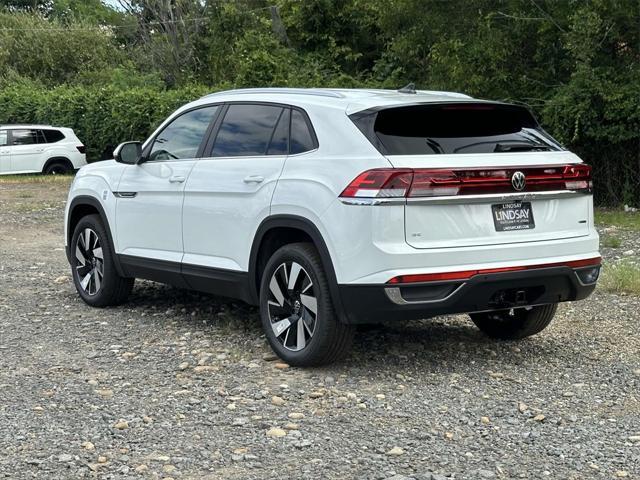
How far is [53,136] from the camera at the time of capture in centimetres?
2662

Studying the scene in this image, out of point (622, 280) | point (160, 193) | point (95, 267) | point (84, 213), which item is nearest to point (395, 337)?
point (160, 193)

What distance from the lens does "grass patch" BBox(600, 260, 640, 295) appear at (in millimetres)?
8633

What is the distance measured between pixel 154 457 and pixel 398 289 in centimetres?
173

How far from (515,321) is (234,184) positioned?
224 cm

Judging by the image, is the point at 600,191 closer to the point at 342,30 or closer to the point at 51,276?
the point at 51,276

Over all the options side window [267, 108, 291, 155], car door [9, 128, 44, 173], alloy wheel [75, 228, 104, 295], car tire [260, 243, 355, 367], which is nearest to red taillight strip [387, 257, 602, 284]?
car tire [260, 243, 355, 367]

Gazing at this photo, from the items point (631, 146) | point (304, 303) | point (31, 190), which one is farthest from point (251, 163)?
point (31, 190)

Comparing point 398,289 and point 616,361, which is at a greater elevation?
point 398,289

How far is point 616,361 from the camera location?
6.31 m

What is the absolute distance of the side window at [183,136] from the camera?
23.4ft

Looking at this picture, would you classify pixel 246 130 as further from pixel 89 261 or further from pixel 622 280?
pixel 622 280

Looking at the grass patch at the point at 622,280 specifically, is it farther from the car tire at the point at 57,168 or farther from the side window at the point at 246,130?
the car tire at the point at 57,168

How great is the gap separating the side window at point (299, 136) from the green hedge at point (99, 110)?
66.1ft

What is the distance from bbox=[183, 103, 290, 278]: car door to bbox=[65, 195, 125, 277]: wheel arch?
1187mm
